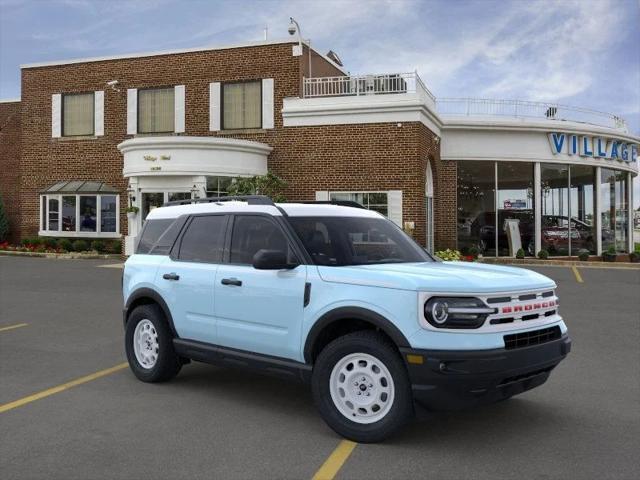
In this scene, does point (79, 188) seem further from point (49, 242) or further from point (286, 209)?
point (286, 209)

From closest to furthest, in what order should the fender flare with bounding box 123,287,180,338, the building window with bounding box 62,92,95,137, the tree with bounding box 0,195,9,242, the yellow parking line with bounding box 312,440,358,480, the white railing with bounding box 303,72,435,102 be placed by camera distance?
the yellow parking line with bounding box 312,440,358,480 < the fender flare with bounding box 123,287,180,338 < the white railing with bounding box 303,72,435,102 < the building window with bounding box 62,92,95,137 < the tree with bounding box 0,195,9,242

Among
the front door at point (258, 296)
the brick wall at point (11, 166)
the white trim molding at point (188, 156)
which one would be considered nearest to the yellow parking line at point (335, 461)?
the front door at point (258, 296)

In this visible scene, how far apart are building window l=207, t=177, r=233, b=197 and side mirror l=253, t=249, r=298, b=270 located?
16624 millimetres

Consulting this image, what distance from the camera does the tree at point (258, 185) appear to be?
63.6 ft

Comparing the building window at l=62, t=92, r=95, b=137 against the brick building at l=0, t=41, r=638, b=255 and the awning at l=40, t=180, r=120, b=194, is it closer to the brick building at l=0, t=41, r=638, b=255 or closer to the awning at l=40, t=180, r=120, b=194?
the brick building at l=0, t=41, r=638, b=255

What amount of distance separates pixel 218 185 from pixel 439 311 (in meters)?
17.8

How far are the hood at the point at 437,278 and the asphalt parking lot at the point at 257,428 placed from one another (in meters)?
1.16

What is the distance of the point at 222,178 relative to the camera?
2150 cm

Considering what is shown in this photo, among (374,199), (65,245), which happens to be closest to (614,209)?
(374,199)

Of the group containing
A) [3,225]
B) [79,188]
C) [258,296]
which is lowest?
[258,296]

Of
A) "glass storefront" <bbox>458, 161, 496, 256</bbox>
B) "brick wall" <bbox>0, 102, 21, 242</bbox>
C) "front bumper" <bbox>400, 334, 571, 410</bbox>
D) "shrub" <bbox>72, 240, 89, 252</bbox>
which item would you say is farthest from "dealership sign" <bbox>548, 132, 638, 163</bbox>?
"brick wall" <bbox>0, 102, 21, 242</bbox>

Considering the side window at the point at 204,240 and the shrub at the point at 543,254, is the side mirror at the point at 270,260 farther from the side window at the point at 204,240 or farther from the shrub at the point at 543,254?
the shrub at the point at 543,254

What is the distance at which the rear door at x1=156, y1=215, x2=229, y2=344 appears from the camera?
18.9ft

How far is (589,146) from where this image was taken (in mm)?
25266
